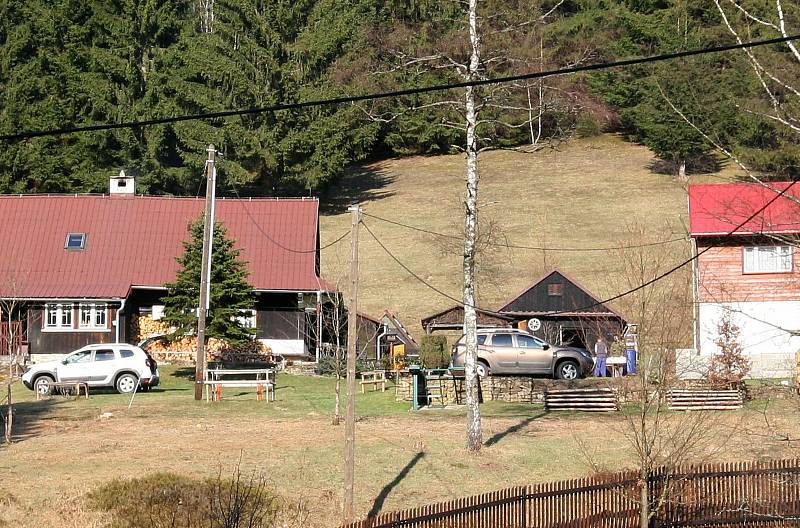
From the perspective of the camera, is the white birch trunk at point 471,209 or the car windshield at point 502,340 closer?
the white birch trunk at point 471,209

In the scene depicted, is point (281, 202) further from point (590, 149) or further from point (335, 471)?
point (590, 149)

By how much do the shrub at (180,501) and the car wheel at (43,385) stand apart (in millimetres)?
13115

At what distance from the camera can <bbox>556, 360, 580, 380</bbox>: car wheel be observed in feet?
114

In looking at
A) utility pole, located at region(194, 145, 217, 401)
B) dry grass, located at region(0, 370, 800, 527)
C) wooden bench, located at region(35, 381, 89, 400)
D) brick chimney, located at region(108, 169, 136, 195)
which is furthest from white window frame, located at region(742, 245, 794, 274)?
brick chimney, located at region(108, 169, 136, 195)

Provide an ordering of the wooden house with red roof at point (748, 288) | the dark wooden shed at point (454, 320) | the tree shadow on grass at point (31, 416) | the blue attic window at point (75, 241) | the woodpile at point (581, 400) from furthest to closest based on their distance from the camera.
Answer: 1. the blue attic window at point (75, 241)
2. the dark wooden shed at point (454, 320)
3. the wooden house with red roof at point (748, 288)
4. the woodpile at point (581, 400)
5. the tree shadow on grass at point (31, 416)

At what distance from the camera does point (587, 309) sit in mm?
40062

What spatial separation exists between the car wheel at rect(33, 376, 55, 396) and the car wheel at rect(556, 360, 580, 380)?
1542cm

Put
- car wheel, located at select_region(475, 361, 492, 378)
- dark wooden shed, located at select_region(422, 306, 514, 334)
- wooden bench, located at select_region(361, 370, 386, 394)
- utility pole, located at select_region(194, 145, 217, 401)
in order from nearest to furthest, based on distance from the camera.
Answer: utility pole, located at select_region(194, 145, 217, 401) → wooden bench, located at select_region(361, 370, 386, 394) → car wheel, located at select_region(475, 361, 492, 378) → dark wooden shed, located at select_region(422, 306, 514, 334)

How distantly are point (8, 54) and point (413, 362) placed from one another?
46.2 metres

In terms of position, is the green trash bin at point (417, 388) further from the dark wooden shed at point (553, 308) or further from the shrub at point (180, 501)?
the dark wooden shed at point (553, 308)

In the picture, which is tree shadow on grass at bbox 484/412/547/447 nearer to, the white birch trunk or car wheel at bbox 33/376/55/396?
the white birch trunk

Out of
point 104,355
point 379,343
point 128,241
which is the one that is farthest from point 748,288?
point 128,241

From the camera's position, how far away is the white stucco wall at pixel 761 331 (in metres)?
35.9

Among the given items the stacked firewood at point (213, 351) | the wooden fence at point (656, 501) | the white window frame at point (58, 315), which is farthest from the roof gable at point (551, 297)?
the wooden fence at point (656, 501)
